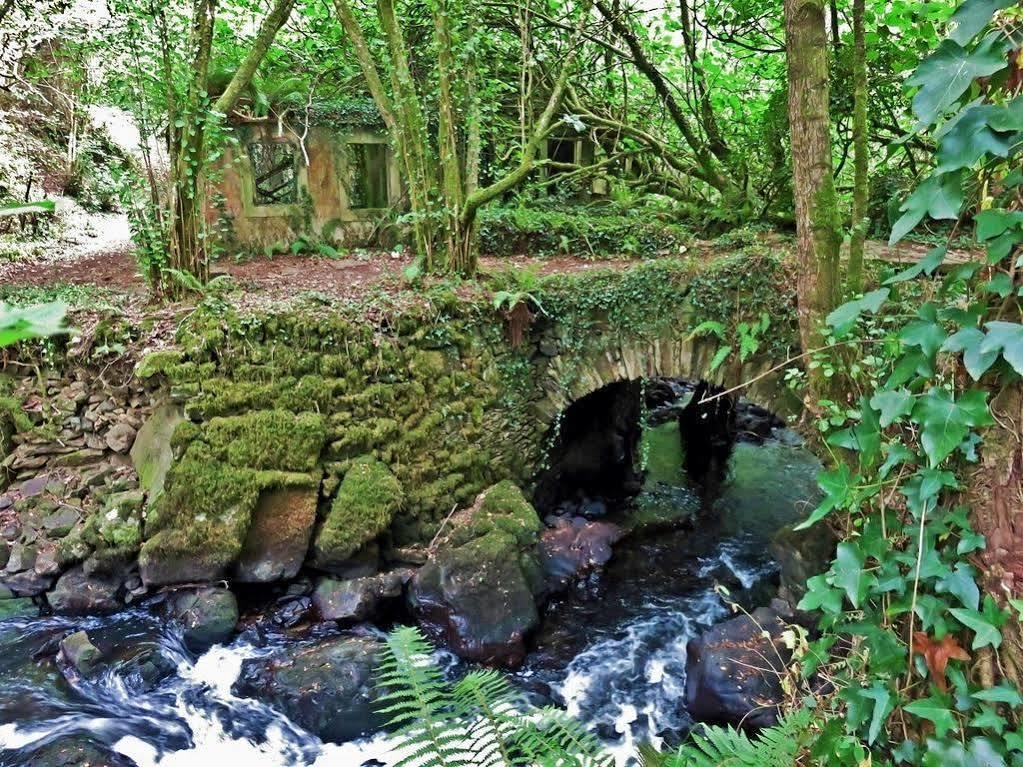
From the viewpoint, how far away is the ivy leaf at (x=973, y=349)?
1455 mm

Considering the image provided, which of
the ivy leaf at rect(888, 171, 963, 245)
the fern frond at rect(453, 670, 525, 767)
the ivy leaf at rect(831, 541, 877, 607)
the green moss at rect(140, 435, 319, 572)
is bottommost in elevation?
the green moss at rect(140, 435, 319, 572)

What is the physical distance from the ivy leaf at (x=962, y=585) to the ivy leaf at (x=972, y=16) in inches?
46.5

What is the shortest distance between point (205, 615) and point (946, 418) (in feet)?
16.7

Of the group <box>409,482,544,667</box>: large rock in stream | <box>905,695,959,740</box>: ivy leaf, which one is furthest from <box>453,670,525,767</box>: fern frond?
<box>409,482,544,667</box>: large rock in stream

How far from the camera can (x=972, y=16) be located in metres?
1.40

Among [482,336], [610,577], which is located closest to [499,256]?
[482,336]

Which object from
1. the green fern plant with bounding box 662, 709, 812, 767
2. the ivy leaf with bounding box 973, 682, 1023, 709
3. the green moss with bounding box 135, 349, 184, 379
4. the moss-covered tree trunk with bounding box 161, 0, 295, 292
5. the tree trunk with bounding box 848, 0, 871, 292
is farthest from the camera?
the moss-covered tree trunk with bounding box 161, 0, 295, 292

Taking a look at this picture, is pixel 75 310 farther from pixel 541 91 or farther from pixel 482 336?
pixel 541 91

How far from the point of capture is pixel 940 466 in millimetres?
1708

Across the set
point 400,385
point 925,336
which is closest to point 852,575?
point 925,336

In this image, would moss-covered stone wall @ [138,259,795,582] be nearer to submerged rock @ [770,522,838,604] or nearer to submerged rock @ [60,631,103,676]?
submerged rock @ [60,631,103,676]

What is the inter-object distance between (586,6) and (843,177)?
407 centimetres

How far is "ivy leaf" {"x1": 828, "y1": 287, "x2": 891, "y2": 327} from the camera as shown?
66.6 inches

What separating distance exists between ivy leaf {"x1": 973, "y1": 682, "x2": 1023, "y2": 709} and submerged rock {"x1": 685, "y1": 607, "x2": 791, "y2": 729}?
3101 millimetres
